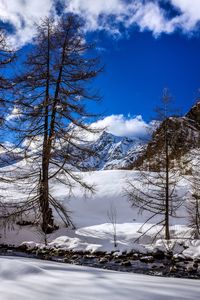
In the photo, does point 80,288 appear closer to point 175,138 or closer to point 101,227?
point 175,138

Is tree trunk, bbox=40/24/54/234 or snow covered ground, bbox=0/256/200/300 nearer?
snow covered ground, bbox=0/256/200/300

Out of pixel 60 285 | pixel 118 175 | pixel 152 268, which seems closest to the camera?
pixel 60 285

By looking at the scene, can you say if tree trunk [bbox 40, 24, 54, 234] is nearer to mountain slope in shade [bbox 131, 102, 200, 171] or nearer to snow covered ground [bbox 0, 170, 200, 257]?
snow covered ground [bbox 0, 170, 200, 257]

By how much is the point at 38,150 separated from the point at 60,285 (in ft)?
34.7

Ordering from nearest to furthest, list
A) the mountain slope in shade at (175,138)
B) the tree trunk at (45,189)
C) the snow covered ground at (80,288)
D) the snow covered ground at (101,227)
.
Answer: the snow covered ground at (80,288) < the snow covered ground at (101,227) < the mountain slope in shade at (175,138) < the tree trunk at (45,189)

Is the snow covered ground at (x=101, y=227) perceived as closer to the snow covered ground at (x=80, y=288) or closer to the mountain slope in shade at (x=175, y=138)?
the mountain slope in shade at (x=175, y=138)

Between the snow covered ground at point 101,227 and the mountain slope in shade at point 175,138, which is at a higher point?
the mountain slope in shade at point 175,138

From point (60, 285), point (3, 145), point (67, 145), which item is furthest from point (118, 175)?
point (60, 285)

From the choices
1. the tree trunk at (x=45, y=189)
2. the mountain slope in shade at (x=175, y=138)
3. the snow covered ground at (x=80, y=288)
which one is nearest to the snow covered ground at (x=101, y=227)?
the tree trunk at (x=45, y=189)

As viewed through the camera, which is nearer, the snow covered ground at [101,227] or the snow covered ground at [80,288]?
the snow covered ground at [80,288]

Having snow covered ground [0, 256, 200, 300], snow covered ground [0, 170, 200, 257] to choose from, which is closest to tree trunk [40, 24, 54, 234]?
snow covered ground [0, 170, 200, 257]

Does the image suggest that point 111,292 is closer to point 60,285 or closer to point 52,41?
point 60,285

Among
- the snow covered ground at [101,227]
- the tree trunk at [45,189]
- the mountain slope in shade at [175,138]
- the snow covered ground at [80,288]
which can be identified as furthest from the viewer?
the tree trunk at [45,189]

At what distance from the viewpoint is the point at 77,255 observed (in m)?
10.4
